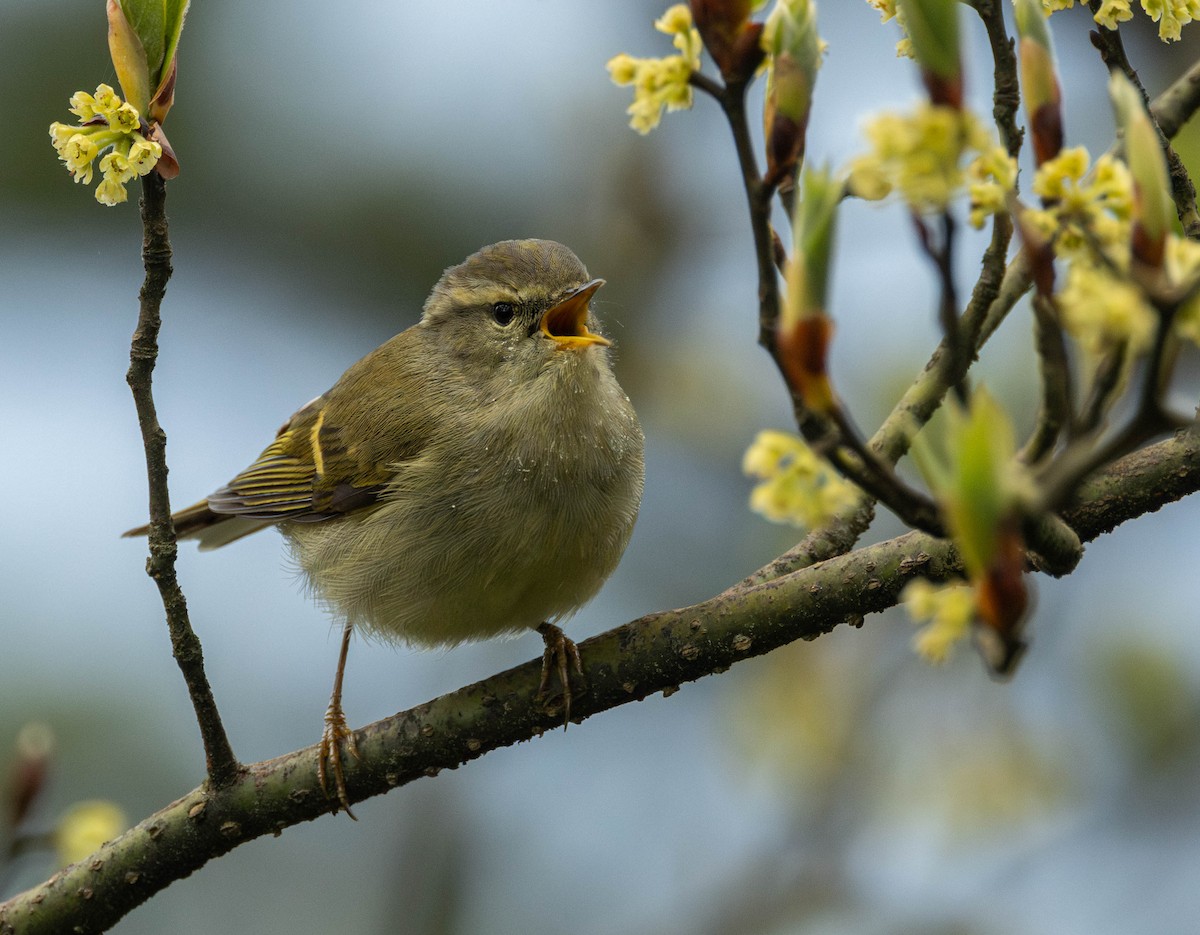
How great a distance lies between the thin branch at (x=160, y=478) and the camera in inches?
86.6

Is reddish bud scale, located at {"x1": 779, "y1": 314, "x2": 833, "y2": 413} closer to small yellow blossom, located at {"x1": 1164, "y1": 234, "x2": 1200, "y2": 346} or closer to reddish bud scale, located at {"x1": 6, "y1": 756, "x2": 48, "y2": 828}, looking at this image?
small yellow blossom, located at {"x1": 1164, "y1": 234, "x2": 1200, "y2": 346}

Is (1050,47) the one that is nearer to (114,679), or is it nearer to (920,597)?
(920,597)

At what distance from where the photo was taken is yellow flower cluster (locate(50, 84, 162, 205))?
6.49 ft

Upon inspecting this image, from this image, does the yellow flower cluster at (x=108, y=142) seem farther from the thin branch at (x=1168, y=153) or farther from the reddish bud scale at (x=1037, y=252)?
→ the thin branch at (x=1168, y=153)

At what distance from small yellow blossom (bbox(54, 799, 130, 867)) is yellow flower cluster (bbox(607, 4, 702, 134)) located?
2536mm

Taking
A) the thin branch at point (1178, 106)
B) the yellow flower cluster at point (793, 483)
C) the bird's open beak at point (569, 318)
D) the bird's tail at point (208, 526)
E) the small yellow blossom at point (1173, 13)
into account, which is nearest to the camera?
the yellow flower cluster at point (793, 483)

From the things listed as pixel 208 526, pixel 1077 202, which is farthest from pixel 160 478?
pixel 208 526

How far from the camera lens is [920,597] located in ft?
4.34

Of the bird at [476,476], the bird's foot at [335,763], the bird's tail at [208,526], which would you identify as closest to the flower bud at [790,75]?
the bird at [476,476]

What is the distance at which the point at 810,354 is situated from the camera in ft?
4.46

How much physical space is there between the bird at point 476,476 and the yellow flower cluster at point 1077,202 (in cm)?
209

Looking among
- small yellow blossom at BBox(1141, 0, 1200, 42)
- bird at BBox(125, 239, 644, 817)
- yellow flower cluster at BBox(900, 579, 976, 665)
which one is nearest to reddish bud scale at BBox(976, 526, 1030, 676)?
yellow flower cluster at BBox(900, 579, 976, 665)

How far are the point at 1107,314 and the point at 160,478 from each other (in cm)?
187

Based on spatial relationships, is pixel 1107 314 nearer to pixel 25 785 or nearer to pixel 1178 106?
pixel 1178 106
